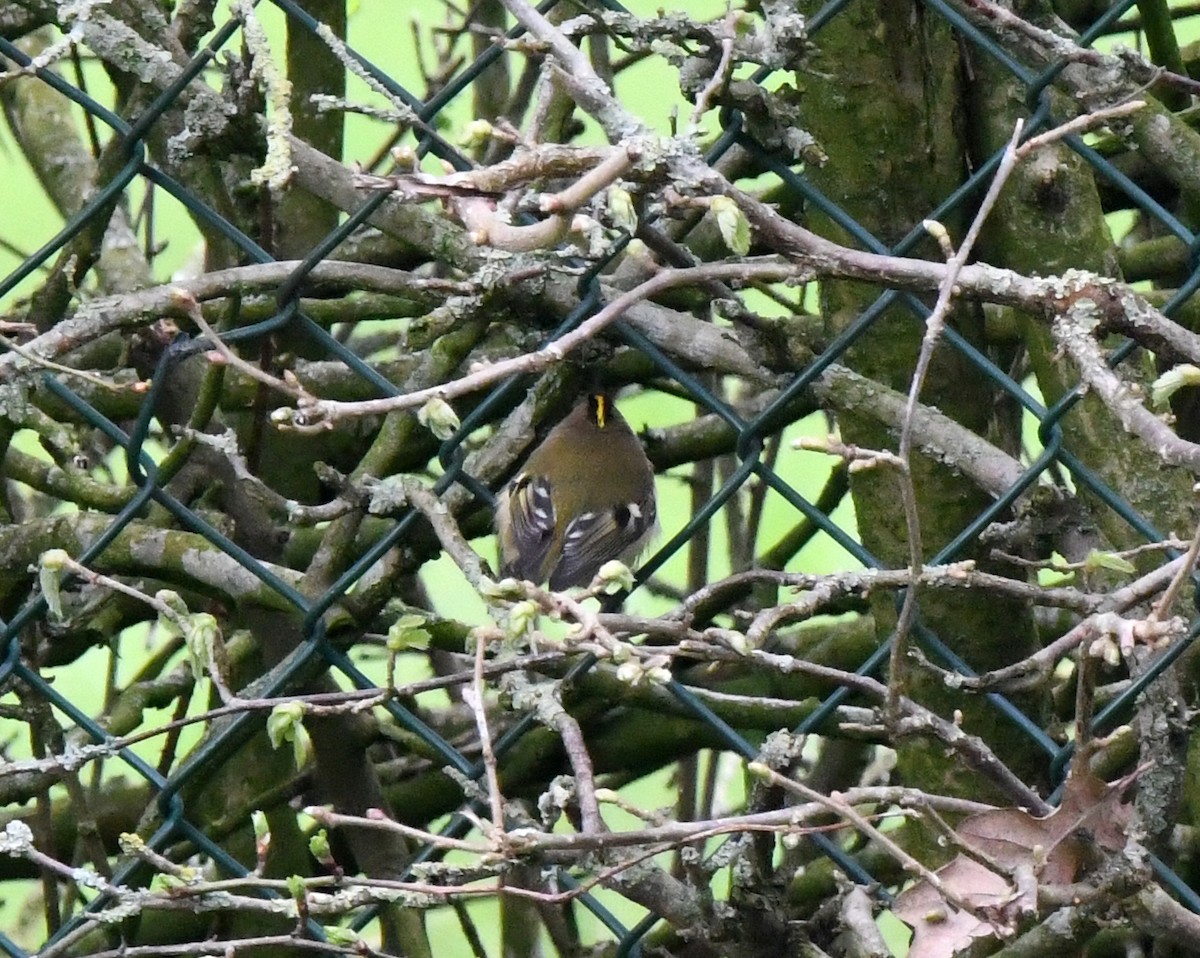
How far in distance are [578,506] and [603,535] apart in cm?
14

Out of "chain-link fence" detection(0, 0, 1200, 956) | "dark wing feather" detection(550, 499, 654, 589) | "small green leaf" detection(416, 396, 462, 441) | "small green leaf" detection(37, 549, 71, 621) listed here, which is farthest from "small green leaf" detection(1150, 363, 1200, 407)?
"dark wing feather" detection(550, 499, 654, 589)

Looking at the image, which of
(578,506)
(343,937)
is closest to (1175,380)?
(343,937)

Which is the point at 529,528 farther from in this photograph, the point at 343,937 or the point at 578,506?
the point at 343,937

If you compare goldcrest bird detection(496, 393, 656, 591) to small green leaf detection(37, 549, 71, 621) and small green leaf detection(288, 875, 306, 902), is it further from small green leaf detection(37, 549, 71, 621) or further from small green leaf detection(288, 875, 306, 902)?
small green leaf detection(288, 875, 306, 902)

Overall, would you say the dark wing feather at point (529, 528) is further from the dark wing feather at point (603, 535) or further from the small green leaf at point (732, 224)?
the small green leaf at point (732, 224)

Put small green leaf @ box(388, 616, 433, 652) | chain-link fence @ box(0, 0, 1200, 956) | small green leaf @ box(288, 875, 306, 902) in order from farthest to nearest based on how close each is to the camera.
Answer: chain-link fence @ box(0, 0, 1200, 956)
small green leaf @ box(388, 616, 433, 652)
small green leaf @ box(288, 875, 306, 902)

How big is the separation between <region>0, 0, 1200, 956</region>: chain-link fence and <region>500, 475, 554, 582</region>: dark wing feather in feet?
3.66

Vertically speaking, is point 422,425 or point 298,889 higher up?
point 422,425

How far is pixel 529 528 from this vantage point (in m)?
5.08

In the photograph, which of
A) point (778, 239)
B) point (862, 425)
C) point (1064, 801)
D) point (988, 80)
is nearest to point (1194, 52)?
point (988, 80)

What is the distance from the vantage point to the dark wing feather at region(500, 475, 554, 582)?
4.98 metres

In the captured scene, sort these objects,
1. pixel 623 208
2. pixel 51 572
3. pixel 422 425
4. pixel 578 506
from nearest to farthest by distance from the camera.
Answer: pixel 623 208
pixel 51 572
pixel 422 425
pixel 578 506

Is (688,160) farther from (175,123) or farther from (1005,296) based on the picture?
(175,123)

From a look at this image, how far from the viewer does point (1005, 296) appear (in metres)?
2.13
